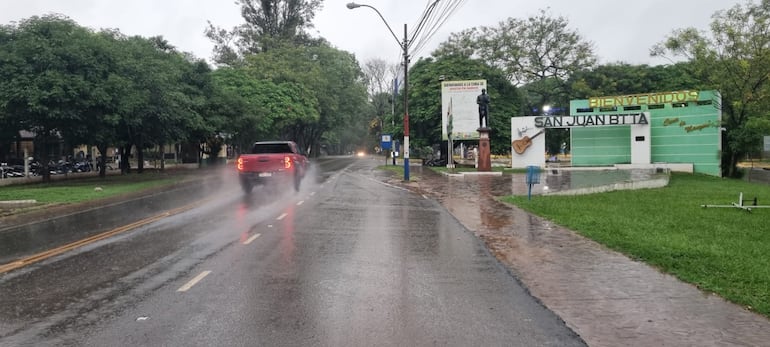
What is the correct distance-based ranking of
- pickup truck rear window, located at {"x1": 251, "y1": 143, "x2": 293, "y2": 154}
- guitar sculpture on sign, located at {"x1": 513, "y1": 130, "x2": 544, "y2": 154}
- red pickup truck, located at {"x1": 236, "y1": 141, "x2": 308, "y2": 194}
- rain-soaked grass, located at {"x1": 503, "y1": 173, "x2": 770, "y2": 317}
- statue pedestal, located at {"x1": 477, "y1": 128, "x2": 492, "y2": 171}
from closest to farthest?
rain-soaked grass, located at {"x1": 503, "y1": 173, "x2": 770, "y2": 317}
red pickup truck, located at {"x1": 236, "y1": 141, "x2": 308, "y2": 194}
pickup truck rear window, located at {"x1": 251, "y1": 143, "x2": 293, "y2": 154}
statue pedestal, located at {"x1": 477, "y1": 128, "x2": 492, "y2": 171}
guitar sculpture on sign, located at {"x1": 513, "y1": 130, "x2": 544, "y2": 154}

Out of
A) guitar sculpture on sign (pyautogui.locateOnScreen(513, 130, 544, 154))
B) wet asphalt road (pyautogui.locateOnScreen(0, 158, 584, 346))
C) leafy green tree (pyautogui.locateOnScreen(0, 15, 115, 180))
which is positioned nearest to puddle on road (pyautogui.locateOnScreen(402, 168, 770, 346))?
wet asphalt road (pyautogui.locateOnScreen(0, 158, 584, 346))

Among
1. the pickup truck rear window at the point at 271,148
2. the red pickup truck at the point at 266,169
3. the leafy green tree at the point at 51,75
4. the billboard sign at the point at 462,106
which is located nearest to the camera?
the red pickup truck at the point at 266,169

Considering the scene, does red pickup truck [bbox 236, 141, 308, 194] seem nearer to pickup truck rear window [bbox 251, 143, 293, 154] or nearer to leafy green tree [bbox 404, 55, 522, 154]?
pickup truck rear window [bbox 251, 143, 293, 154]

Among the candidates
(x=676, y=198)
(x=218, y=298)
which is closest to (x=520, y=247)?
(x=218, y=298)

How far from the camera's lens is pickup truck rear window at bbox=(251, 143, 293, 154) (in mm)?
23812

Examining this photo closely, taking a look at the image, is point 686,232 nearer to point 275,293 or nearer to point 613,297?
point 613,297

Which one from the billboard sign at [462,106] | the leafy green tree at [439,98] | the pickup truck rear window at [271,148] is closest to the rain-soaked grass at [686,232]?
the pickup truck rear window at [271,148]

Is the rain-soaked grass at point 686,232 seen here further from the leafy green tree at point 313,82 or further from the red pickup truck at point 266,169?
the leafy green tree at point 313,82

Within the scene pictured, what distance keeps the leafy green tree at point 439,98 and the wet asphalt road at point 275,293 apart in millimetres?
36748

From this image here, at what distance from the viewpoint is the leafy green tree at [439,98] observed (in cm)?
4822

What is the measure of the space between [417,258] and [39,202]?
15.2 metres

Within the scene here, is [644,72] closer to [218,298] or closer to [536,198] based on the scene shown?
[536,198]

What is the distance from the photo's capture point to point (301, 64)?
199 feet

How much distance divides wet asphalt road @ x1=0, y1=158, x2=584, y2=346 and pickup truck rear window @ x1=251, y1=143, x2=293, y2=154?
37.5 ft
